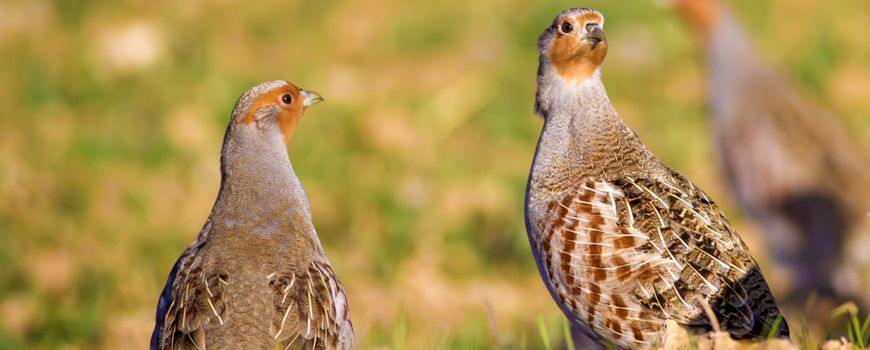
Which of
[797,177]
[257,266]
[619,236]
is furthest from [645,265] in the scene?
[797,177]

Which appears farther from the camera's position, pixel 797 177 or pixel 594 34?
pixel 797 177

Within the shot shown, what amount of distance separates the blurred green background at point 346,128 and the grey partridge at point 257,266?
4.99ft

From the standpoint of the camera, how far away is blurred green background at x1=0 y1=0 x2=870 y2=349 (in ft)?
28.0

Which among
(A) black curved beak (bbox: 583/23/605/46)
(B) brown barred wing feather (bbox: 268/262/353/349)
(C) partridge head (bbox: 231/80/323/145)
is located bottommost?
(B) brown barred wing feather (bbox: 268/262/353/349)

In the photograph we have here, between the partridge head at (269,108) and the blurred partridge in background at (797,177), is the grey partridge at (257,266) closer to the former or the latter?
the partridge head at (269,108)

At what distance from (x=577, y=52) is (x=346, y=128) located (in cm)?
619

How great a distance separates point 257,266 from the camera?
466 cm

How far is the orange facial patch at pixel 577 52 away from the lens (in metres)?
5.07

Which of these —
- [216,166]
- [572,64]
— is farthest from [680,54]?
[572,64]

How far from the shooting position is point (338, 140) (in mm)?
10898

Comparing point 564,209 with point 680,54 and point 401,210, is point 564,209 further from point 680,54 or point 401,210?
point 680,54

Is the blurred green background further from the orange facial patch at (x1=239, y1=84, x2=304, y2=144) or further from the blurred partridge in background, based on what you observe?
the orange facial patch at (x1=239, y1=84, x2=304, y2=144)

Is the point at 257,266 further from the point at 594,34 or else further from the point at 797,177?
the point at 797,177

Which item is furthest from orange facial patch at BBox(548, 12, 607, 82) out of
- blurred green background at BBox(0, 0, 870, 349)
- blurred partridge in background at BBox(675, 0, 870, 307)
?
blurred partridge in background at BBox(675, 0, 870, 307)
